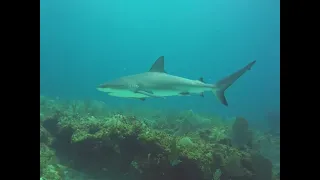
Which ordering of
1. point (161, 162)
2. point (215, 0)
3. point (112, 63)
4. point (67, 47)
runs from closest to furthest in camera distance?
1. point (161, 162)
2. point (215, 0)
3. point (67, 47)
4. point (112, 63)

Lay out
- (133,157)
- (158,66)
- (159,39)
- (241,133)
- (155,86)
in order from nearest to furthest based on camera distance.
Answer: (133,157), (155,86), (158,66), (241,133), (159,39)

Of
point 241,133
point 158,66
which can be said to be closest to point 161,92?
point 158,66

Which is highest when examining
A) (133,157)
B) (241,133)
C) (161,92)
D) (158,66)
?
(158,66)

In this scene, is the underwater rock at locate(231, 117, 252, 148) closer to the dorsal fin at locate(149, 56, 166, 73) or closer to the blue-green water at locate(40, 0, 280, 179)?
the dorsal fin at locate(149, 56, 166, 73)

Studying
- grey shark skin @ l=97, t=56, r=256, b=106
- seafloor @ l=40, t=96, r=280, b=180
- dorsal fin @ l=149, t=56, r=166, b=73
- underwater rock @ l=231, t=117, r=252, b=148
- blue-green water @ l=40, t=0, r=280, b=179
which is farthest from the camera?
blue-green water @ l=40, t=0, r=280, b=179

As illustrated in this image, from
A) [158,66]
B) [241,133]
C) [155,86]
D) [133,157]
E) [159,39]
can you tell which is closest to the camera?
[133,157]

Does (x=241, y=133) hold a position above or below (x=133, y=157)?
above

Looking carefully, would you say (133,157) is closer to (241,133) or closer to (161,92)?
(161,92)

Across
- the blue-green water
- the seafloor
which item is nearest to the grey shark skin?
the seafloor

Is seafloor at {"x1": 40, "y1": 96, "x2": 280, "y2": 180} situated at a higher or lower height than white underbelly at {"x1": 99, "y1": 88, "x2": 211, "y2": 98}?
lower

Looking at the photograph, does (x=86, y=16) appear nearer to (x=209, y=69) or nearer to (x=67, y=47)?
(x=67, y=47)

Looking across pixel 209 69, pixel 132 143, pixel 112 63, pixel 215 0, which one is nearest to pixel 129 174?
pixel 132 143
